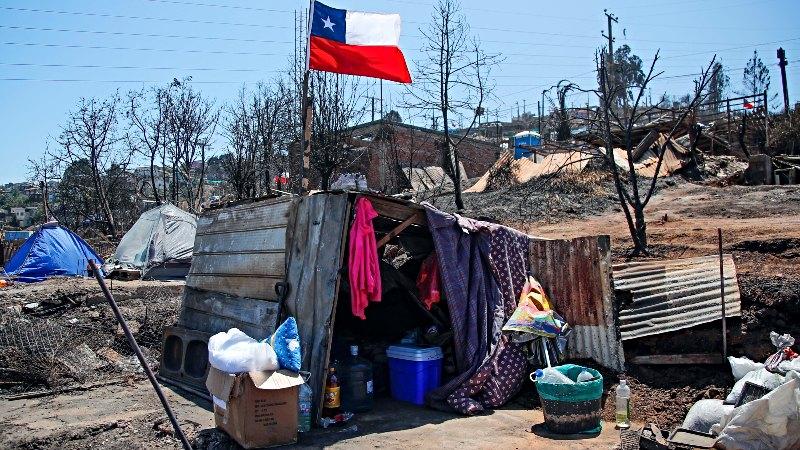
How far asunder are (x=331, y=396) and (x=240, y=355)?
126 centimetres

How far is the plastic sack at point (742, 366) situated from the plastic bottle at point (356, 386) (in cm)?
354

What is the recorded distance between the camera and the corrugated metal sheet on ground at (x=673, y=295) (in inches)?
267

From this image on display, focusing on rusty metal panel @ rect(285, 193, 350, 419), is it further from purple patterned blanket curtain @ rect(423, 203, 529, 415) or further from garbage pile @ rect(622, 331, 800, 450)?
garbage pile @ rect(622, 331, 800, 450)

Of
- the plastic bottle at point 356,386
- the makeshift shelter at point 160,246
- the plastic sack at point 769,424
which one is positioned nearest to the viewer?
the plastic sack at point 769,424

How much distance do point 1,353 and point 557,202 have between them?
12974 millimetres

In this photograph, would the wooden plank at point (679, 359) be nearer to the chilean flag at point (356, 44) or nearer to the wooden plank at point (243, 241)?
the wooden plank at point (243, 241)

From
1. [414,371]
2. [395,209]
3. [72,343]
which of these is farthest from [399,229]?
[72,343]

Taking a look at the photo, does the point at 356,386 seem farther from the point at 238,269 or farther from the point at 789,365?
the point at 789,365

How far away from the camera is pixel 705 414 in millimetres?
5449

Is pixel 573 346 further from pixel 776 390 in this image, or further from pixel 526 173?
pixel 526 173

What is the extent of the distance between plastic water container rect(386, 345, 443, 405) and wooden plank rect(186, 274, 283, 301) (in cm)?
151

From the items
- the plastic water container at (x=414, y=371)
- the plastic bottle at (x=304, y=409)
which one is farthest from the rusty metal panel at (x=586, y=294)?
the plastic bottle at (x=304, y=409)

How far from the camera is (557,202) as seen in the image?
16609 mm

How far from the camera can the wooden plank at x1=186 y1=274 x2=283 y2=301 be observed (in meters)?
6.97
